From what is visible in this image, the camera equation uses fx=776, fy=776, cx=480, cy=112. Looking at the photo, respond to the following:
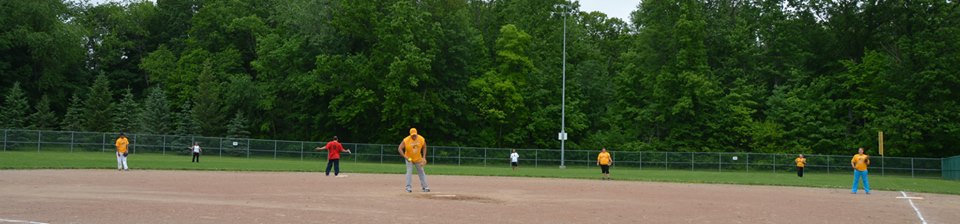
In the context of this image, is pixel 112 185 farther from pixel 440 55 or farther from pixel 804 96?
pixel 804 96

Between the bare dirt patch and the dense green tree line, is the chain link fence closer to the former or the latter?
the dense green tree line

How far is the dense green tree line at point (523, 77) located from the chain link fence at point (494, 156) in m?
5.39

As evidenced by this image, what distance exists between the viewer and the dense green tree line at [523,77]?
2345 inches

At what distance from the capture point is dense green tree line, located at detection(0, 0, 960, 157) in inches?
2345

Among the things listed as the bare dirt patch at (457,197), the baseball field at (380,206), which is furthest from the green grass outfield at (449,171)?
the bare dirt patch at (457,197)

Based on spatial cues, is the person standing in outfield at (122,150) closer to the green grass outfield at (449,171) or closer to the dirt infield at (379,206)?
the green grass outfield at (449,171)

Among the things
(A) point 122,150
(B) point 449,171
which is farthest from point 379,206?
(B) point 449,171

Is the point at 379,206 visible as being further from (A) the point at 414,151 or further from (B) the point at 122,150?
(B) the point at 122,150

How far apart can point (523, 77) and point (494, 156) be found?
40.4 ft

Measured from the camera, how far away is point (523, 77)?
65750 mm

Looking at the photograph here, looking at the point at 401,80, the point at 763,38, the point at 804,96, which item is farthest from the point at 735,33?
the point at 401,80

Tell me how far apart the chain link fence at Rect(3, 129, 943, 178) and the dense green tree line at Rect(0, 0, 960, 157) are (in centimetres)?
539

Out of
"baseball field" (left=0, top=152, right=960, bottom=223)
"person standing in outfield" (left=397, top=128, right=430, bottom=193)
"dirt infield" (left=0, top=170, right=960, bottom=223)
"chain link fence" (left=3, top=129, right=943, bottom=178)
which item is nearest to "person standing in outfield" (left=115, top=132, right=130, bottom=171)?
"baseball field" (left=0, top=152, right=960, bottom=223)

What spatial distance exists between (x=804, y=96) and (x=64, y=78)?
66844 millimetres
